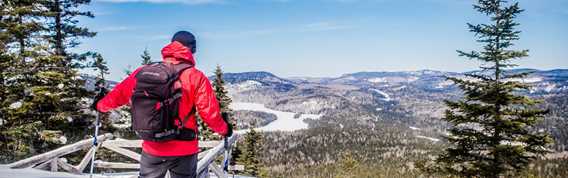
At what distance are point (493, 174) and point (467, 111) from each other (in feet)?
8.69

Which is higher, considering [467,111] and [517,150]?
[467,111]

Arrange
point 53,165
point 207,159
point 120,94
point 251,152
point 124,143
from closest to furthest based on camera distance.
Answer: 1. point 120,94
2. point 207,159
3. point 53,165
4. point 124,143
5. point 251,152

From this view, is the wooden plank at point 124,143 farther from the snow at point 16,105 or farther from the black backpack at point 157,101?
the snow at point 16,105

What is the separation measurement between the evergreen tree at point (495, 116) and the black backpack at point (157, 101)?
14845 mm

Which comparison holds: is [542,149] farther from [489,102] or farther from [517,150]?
[489,102]

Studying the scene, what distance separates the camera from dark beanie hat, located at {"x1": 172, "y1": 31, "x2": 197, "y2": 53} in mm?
5176

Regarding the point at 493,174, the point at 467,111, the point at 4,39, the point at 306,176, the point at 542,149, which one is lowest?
the point at 306,176

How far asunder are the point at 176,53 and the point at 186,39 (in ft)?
0.73

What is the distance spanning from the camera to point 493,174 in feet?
55.5

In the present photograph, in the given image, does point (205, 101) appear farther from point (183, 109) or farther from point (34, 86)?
point (34, 86)

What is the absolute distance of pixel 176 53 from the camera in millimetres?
5098

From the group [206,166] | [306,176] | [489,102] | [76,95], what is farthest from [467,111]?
[306,176]

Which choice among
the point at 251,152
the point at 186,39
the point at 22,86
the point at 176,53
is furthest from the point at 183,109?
the point at 251,152

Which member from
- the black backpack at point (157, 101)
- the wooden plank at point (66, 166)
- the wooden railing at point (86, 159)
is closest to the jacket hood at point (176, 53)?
the black backpack at point (157, 101)
